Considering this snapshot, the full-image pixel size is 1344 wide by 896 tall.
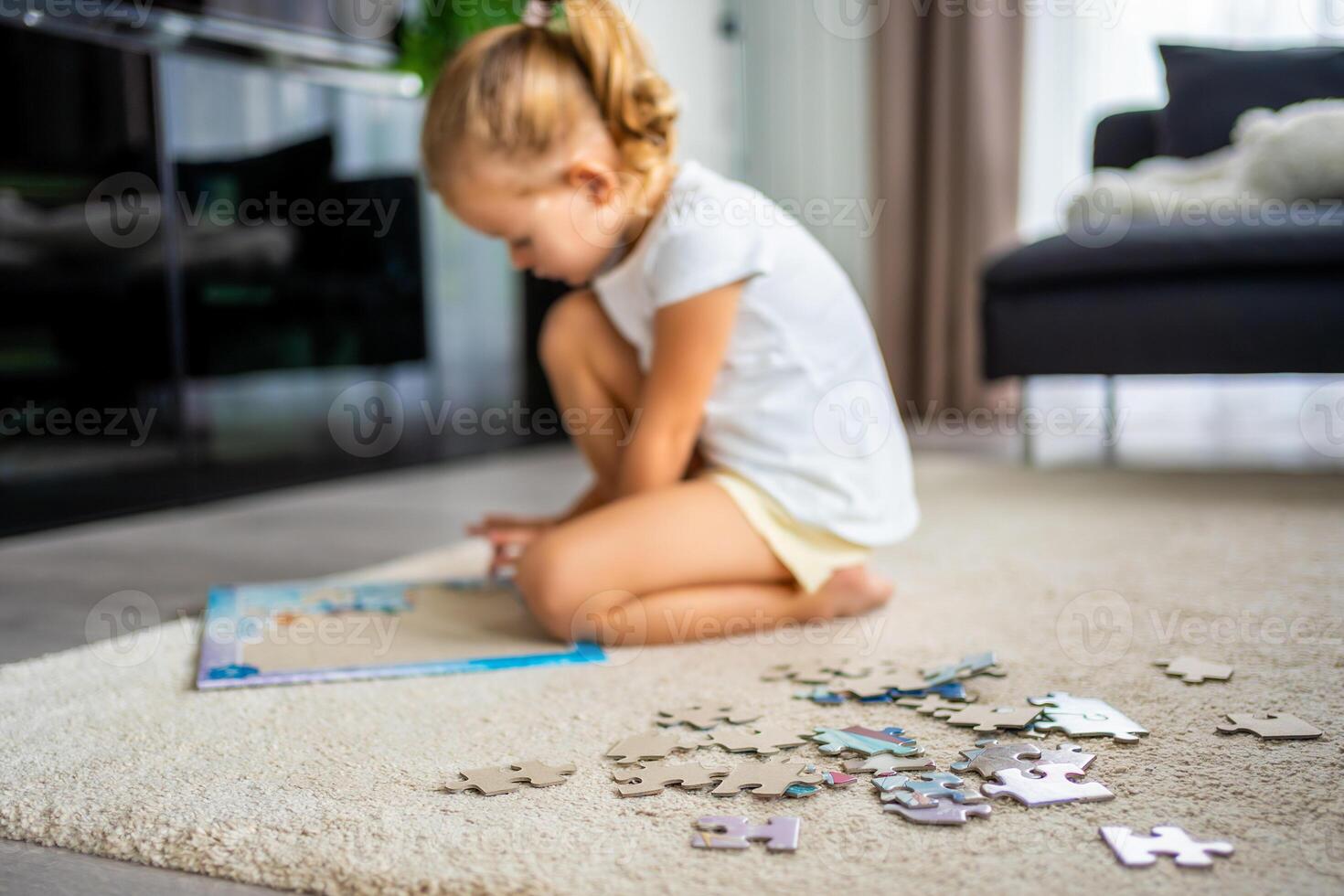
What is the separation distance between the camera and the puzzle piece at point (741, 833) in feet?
2.22

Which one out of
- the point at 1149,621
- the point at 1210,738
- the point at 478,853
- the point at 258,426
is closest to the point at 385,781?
the point at 478,853

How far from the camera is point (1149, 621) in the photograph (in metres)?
1.16

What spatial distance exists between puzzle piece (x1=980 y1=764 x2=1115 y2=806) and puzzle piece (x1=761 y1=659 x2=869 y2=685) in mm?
256

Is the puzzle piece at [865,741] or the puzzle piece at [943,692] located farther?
the puzzle piece at [943,692]

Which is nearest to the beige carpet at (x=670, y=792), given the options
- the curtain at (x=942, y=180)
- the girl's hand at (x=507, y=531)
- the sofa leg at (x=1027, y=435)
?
the girl's hand at (x=507, y=531)

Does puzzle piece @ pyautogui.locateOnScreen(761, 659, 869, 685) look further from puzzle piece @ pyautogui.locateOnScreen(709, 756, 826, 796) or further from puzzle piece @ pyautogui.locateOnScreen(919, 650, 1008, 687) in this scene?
puzzle piece @ pyautogui.locateOnScreen(709, 756, 826, 796)

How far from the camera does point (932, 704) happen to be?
912 mm

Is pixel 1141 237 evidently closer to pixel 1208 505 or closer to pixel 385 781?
pixel 1208 505

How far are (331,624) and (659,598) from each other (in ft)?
1.19

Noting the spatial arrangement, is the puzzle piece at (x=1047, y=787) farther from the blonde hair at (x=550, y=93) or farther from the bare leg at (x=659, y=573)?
the blonde hair at (x=550, y=93)

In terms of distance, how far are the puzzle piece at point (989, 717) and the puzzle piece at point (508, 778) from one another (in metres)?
0.30

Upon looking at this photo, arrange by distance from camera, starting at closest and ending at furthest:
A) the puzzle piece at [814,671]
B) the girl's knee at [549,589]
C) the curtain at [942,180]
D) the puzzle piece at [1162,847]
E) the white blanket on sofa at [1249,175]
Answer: the puzzle piece at [1162,847]
the puzzle piece at [814,671]
the girl's knee at [549,589]
the white blanket on sofa at [1249,175]
the curtain at [942,180]

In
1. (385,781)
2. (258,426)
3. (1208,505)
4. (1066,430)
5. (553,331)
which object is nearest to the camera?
(385,781)

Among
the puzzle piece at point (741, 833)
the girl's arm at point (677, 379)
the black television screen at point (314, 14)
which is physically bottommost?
the puzzle piece at point (741, 833)
